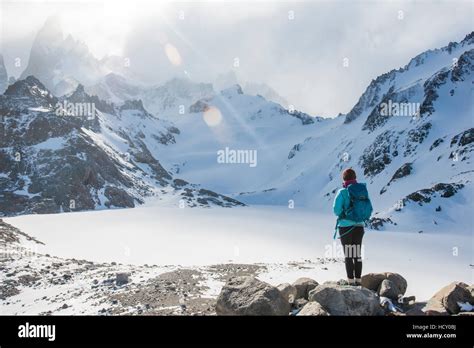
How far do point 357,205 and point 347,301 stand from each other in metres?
2.69

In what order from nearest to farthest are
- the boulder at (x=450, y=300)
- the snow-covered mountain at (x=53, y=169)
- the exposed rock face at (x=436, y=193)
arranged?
the boulder at (x=450, y=300) → the exposed rock face at (x=436, y=193) → the snow-covered mountain at (x=53, y=169)

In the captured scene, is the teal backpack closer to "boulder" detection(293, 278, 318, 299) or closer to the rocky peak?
"boulder" detection(293, 278, 318, 299)

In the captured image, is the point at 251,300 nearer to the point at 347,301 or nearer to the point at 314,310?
the point at 314,310

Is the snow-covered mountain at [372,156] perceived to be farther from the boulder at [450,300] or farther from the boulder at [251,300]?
the boulder at [251,300]

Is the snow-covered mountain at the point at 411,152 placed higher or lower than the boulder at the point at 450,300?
higher

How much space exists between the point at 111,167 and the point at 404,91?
4252 inches

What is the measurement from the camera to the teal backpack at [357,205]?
1062 cm

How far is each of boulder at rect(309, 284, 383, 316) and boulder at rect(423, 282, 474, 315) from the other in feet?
4.64

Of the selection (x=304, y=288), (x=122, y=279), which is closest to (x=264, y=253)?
(x=122, y=279)

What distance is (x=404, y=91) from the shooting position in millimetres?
137750

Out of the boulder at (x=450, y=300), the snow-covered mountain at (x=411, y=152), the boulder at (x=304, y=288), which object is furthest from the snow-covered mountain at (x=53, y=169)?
the boulder at (x=450, y=300)

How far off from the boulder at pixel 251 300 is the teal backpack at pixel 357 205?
290 cm

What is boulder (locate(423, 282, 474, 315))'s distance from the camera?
9.82 meters
